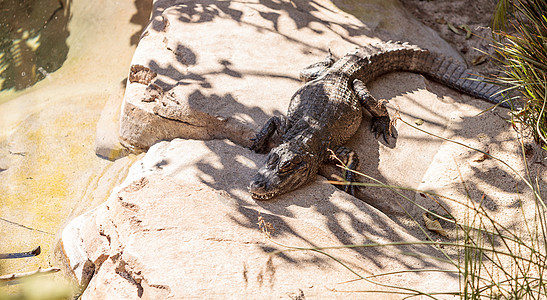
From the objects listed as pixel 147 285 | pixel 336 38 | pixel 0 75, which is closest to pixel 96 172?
pixel 147 285

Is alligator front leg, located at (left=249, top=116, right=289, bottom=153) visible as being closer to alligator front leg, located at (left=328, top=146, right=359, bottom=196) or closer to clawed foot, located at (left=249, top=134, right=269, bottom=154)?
clawed foot, located at (left=249, top=134, right=269, bottom=154)

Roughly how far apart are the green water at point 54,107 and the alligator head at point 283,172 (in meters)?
1.75

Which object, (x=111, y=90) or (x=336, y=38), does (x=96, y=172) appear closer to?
(x=111, y=90)

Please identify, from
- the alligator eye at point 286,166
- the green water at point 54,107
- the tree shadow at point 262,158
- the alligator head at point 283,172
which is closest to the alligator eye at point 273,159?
the alligator head at point 283,172

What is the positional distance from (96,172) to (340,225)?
2.87m

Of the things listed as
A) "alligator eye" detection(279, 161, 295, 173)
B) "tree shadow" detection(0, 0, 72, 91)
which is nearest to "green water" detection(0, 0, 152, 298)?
"tree shadow" detection(0, 0, 72, 91)

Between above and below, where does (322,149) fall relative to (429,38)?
below

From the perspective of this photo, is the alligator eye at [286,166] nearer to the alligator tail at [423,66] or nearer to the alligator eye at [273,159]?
the alligator eye at [273,159]

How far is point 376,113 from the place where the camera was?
4602 mm

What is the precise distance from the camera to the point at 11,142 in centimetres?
498

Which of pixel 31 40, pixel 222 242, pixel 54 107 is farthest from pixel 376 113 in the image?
pixel 31 40

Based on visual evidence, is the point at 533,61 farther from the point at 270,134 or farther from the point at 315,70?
the point at 270,134

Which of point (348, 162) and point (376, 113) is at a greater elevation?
point (376, 113)

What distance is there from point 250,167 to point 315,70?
1637 mm
